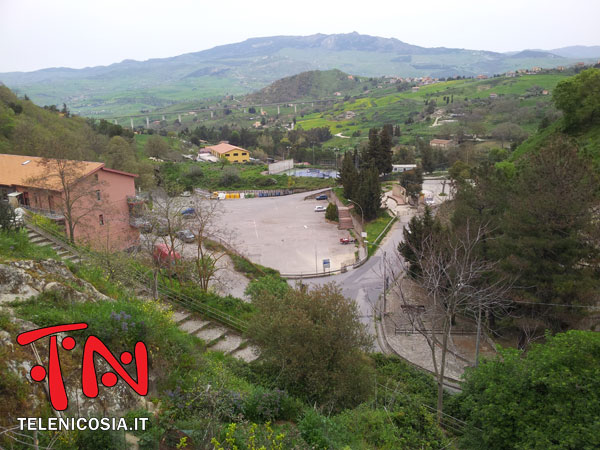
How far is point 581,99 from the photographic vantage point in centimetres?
3306

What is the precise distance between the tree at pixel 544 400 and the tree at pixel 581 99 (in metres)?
30.3

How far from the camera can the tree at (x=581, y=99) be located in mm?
32312

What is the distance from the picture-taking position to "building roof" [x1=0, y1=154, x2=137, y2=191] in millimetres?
20094

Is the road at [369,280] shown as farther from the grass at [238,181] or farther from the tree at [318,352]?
the grass at [238,181]

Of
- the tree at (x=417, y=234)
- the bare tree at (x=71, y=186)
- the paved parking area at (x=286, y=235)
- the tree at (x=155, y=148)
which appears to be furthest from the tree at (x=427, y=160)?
the bare tree at (x=71, y=186)

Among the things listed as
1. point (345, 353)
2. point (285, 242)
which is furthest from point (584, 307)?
point (285, 242)

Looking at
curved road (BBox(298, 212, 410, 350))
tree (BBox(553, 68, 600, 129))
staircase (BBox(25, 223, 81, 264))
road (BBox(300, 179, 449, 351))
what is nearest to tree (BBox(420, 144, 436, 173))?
tree (BBox(553, 68, 600, 129))

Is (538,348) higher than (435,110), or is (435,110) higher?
(435,110)

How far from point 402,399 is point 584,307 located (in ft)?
29.4

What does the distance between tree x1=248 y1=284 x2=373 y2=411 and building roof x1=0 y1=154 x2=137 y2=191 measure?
553 inches

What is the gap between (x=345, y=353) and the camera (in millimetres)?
9758

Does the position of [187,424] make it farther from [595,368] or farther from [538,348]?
[538,348]

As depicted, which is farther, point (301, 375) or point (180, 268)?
point (180, 268)

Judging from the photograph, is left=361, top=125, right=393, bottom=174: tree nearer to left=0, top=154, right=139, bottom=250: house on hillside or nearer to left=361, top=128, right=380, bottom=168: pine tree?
left=361, top=128, right=380, bottom=168: pine tree
